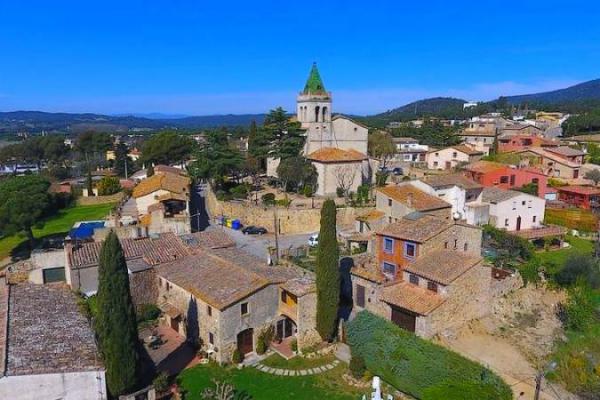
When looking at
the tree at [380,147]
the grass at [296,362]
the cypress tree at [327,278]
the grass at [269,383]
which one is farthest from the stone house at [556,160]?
the grass at [269,383]

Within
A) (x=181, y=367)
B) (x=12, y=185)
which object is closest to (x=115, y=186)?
(x=12, y=185)

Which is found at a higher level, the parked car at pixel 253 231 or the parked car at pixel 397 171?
the parked car at pixel 397 171

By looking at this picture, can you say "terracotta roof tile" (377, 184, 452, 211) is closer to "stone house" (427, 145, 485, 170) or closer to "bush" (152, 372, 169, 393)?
"bush" (152, 372, 169, 393)

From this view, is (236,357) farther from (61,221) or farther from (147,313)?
(61,221)

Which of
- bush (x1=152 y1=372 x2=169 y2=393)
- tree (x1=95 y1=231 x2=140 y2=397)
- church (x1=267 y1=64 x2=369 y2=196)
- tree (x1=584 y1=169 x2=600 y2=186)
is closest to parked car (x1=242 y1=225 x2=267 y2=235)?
church (x1=267 y1=64 x2=369 y2=196)

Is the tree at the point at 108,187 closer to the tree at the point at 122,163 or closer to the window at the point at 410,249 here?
the tree at the point at 122,163

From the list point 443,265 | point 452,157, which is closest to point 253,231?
point 443,265

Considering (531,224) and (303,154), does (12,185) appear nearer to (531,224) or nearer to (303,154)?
(303,154)
